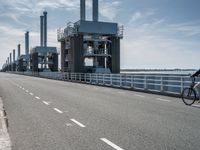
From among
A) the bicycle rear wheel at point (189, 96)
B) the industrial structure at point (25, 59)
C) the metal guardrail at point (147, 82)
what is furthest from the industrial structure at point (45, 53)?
the bicycle rear wheel at point (189, 96)

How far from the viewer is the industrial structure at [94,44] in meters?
56.8

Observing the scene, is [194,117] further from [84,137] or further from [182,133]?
[84,137]

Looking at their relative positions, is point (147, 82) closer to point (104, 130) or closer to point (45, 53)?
point (104, 130)

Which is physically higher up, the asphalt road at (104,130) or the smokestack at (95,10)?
the smokestack at (95,10)

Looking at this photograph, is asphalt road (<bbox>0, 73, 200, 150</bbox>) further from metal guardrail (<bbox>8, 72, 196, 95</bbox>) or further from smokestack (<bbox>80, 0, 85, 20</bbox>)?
smokestack (<bbox>80, 0, 85, 20</bbox>)

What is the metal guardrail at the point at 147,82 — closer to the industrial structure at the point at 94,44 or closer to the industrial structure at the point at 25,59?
the industrial structure at the point at 94,44

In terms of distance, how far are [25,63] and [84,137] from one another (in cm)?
14232

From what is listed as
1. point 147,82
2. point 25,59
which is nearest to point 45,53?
point 25,59

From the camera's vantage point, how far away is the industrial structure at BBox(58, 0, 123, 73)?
2237 inches

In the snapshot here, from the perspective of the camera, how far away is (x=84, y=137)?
790cm

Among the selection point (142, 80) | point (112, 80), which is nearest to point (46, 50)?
point (112, 80)

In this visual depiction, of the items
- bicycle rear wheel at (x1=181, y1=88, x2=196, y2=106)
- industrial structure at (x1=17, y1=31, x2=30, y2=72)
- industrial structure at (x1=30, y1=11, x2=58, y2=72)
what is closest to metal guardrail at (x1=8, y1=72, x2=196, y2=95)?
bicycle rear wheel at (x1=181, y1=88, x2=196, y2=106)

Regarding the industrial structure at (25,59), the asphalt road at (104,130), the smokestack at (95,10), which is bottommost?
the asphalt road at (104,130)

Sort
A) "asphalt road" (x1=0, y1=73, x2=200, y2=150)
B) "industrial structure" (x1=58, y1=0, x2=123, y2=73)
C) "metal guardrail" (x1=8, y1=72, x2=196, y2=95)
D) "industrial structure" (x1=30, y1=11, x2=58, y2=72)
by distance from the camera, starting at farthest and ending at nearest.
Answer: "industrial structure" (x1=30, y1=11, x2=58, y2=72), "industrial structure" (x1=58, y1=0, x2=123, y2=73), "metal guardrail" (x1=8, y1=72, x2=196, y2=95), "asphalt road" (x1=0, y1=73, x2=200, y2=150)
